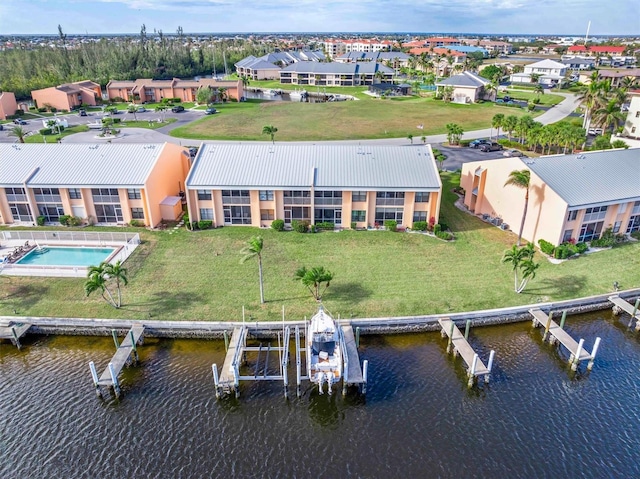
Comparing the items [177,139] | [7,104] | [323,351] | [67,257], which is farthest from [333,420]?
[7,104]

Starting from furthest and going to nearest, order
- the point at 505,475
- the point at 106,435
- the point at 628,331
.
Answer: the point at 628,331, the point at 106,435, the point at 505,475

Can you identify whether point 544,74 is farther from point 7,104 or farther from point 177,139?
point 7,104

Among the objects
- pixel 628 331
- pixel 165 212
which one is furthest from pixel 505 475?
pixel 165 212

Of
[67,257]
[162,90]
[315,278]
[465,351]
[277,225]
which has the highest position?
[162,90]

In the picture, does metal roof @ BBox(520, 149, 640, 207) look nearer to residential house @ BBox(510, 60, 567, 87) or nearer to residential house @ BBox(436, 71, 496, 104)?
residential house @ BBox(436, 71, 496, 104)

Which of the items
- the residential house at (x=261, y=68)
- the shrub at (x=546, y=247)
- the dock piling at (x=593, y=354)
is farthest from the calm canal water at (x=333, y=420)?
the residential house at (x=261, y=68)

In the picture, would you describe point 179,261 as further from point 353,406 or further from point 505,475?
point 505,475

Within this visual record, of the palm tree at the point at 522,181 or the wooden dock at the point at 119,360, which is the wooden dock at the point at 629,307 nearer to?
the palm tree at the point at 522,181
